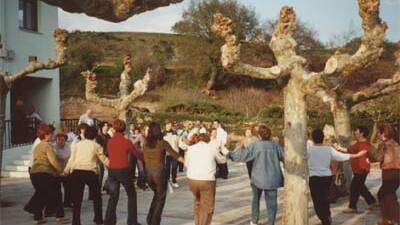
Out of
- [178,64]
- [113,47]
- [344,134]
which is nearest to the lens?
[344,134]

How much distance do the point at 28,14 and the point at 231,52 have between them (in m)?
17.7

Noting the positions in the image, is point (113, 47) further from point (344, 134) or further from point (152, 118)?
point (344, 134)

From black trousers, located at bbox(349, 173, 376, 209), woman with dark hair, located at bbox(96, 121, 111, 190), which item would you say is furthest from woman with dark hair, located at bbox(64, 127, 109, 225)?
black trousers, located at bbox(349, 173, 376, 209)

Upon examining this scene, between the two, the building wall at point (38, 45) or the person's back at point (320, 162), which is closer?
the person's back at point (320, 162)

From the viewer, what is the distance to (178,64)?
55500 mm

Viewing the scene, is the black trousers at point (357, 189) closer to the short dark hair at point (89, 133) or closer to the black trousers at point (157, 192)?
the black trousers at point (157, 192)

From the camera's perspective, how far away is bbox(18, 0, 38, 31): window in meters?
23.9

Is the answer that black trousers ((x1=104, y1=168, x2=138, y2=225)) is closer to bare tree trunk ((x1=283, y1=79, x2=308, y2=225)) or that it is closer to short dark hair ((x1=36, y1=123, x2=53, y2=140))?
short dark hair ((x1=36, y1=123, x2=53, y2=140))

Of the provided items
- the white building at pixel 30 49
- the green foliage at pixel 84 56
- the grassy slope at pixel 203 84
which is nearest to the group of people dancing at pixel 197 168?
the white building at pixel 30 49

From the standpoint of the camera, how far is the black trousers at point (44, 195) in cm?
1117

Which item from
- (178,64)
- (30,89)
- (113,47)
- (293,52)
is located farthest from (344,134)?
(113,47)

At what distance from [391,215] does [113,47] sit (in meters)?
54.6

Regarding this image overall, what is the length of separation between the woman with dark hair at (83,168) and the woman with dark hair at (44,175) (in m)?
0.50

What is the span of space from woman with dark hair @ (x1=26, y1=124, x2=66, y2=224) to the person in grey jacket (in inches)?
128
